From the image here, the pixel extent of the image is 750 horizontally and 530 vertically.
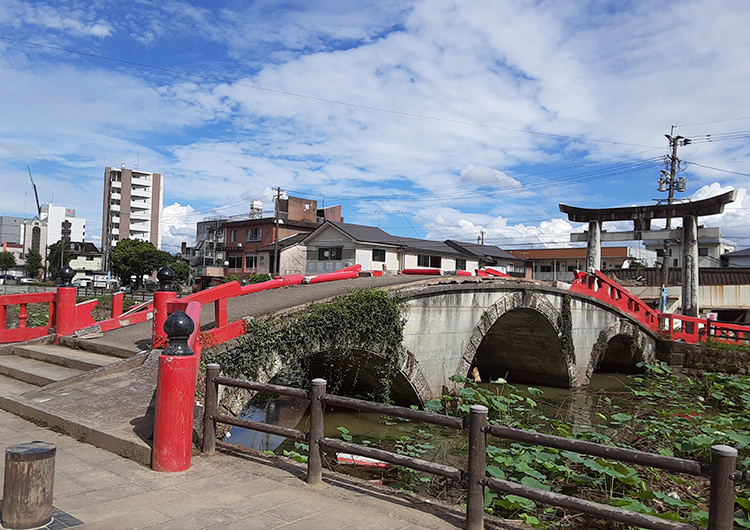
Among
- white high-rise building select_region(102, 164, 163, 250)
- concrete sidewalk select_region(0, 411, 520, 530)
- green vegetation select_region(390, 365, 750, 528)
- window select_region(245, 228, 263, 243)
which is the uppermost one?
white high-rise building select_region(102, 164, 163, 250)

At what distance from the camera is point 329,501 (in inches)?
165

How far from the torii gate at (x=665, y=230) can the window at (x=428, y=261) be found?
42.7 feet

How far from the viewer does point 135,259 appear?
48344mm

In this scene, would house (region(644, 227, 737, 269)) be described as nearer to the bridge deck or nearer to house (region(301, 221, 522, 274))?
house (region(301, 221, 522, 274))

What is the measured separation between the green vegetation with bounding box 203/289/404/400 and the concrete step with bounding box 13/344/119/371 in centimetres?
167

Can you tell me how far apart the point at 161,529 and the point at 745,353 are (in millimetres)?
20595

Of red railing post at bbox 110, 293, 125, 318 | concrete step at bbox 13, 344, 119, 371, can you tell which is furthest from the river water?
red railing post at bbox 110, 293, 125, 318

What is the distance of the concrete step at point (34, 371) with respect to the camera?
6953 millimetres

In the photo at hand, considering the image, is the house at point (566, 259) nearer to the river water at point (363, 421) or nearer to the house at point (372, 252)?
the house at point (372, 252)

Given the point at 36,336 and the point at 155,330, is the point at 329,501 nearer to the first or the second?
the point at 155,330

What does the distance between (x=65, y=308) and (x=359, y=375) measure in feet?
18.2

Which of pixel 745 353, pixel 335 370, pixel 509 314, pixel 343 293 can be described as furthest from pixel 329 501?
pixel 745 353

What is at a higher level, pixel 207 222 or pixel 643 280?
pixel 207 222

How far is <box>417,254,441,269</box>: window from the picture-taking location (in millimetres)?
35078
